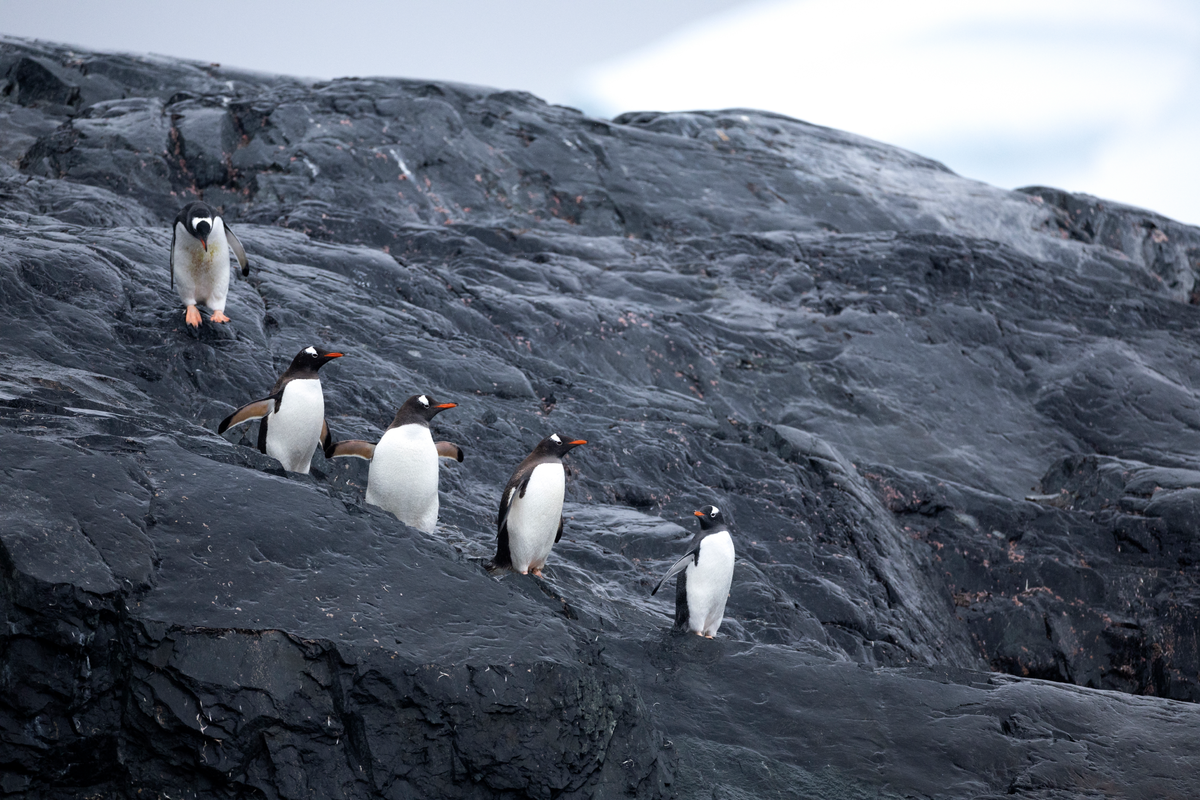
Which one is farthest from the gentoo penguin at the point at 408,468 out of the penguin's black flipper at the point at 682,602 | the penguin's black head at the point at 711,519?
the penguin's black head at the point at 711,519

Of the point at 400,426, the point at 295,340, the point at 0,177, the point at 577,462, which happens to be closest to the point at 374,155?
the point at 0,177

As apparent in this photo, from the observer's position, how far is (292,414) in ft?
24.8

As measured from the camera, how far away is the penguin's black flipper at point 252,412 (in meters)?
7.48

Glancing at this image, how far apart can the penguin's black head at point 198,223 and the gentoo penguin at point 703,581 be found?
227 inches

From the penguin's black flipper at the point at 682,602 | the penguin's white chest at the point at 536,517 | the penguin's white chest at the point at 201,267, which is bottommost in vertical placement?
the penguin's black flipper at the point at 682,602

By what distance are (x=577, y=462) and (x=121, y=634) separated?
6688 mm

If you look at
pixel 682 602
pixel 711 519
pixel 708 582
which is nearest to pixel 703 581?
pixel 708 582

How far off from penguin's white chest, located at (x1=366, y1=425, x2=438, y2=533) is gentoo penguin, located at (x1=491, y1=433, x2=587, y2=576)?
63 centimetres

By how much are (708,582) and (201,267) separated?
20.1 feet

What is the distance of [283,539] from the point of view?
545 cm

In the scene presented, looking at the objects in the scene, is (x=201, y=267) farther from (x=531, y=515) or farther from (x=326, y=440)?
(x=531, y=515)

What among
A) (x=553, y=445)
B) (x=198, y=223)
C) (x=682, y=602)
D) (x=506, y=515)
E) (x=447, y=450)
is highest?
(x=198, y=223)

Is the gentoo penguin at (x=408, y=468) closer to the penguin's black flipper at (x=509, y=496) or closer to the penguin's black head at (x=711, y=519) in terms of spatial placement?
the penguin's black flipper at (x=509, y=496)

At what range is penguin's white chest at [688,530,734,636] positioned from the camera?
790cm
